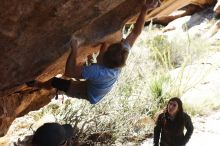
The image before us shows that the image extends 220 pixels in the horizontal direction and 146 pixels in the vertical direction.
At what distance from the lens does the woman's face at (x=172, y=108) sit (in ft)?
18.0

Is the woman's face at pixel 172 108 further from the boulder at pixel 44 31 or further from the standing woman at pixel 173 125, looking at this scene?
the boulder at pixel 44 31

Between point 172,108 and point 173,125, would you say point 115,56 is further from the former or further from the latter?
point 173,125

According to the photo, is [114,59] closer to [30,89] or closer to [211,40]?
[30,89]

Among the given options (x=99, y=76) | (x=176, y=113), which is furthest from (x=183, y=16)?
(x=99, y=76)

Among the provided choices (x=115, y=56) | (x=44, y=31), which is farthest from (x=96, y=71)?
(x=44, y=31)

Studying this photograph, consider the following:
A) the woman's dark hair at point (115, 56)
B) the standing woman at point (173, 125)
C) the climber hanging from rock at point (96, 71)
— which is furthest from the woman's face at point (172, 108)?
the woman's dark hair at point (115, 56)

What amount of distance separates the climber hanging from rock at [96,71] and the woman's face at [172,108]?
1068 millimetres

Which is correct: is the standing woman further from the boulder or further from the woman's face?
the boulder

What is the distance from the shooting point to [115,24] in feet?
15.8

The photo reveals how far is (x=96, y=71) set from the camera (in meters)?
4.38

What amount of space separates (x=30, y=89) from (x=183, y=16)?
12638 millimetres

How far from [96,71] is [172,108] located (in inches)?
58.9

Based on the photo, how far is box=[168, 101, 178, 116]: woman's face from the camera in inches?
216

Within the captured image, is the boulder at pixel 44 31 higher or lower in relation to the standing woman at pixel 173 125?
higher
